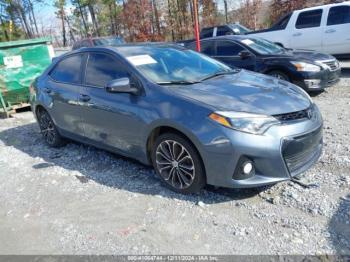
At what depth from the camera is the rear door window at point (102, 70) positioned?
4.05m

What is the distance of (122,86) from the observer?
3.65 m

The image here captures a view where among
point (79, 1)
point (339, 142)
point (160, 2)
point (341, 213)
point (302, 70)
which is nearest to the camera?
point (341, 213)

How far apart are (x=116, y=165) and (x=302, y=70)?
439 cm

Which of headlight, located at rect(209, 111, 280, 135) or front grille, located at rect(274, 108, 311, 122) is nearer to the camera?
headlight, located at rect(209, 111, 280, 135)

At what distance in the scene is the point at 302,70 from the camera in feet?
22.6

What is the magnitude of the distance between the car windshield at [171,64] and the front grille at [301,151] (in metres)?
1.29

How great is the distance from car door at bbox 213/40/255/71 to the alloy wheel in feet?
14.8

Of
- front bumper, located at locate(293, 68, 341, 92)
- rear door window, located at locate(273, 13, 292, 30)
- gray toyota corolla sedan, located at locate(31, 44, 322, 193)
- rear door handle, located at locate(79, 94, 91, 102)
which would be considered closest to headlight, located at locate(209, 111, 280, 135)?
gray toyota corolla sedan, located at locate(31, 44, 322, 193)

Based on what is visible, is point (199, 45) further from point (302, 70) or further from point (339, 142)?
point (339, 142)

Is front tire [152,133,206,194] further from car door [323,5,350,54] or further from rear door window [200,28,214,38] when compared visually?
rear door window [200,28,214,38]

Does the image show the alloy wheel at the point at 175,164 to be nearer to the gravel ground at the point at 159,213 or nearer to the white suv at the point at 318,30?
the gravel ground at the point at 159,213

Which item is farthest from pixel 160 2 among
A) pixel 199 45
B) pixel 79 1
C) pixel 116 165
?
pixel 116 165

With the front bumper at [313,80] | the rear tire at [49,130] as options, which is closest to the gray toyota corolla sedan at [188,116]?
the rear tire at [49,130]

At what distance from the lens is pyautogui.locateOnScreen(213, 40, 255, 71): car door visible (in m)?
7.59
